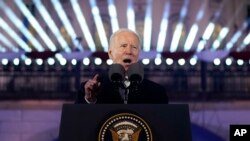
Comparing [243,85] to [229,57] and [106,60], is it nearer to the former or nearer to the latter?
[229,57]

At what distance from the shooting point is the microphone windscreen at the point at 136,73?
4.54ft

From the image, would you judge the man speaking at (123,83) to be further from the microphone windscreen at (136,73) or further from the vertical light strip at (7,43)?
the vertical light strip at (7,43)

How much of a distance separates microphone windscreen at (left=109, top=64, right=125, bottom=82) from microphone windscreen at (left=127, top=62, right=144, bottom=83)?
1.1 inches

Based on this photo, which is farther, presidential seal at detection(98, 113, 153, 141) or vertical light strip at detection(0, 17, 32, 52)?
vertical light strip at detection(0, 17, 32, 52)

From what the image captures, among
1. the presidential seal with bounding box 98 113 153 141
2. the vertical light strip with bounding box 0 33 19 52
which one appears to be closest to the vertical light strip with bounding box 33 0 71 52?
the vertical light strip with bounding box 0 33 19 52

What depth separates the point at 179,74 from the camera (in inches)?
259

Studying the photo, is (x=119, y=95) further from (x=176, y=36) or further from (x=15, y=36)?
(x=15, y=36)

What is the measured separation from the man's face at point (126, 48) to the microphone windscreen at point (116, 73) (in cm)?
31

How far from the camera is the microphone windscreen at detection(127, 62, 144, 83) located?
4.54 feet

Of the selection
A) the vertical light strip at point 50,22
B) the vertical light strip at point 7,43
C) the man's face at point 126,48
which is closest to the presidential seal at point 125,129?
the man's face at point 126,48

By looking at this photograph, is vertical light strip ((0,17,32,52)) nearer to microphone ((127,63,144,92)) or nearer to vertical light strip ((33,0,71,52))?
vertical light strip ((33,0,71,52))

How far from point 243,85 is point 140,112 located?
18.6 feet

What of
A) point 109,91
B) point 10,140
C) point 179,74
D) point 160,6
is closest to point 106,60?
point 179,74

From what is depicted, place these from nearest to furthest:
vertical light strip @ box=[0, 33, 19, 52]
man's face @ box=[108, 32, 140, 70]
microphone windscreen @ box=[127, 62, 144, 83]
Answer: microphone windscreen @ box=[127, 62, 144, 83]
man's face @ box=[108, 32, 140, 70]
vertical light strip @ box=[0, 33, 19, 52]
